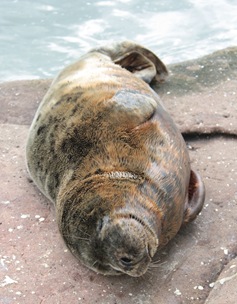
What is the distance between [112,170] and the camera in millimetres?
3598

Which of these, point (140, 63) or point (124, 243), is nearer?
point (124, 243)

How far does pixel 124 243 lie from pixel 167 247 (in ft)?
2.91

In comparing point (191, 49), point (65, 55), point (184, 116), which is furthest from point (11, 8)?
point (184, 116)

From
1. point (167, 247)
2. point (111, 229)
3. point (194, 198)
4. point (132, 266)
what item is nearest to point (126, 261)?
point (132, 266)

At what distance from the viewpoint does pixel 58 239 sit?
4.23 meters

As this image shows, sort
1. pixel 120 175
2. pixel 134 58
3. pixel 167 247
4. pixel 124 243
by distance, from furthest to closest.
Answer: pixel 134 58, pixel 167 247, pixel 120 175, pixel 124 243

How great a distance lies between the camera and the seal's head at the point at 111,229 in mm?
3297

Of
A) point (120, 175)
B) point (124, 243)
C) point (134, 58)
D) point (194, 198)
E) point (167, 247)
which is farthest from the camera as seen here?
point (134, 58)

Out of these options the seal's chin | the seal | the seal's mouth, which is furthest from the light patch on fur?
the seal's mouth

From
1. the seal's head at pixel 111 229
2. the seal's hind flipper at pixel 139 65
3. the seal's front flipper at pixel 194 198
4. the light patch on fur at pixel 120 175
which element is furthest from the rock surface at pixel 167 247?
the light patch on fur at pixel 120 175

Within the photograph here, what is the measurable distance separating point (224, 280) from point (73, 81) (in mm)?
1657

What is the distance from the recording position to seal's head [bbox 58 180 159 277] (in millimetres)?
3297

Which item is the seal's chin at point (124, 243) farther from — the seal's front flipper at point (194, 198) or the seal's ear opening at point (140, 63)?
the seal's ear opening at point (140, 63)

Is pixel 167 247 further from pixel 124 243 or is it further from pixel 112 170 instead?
pixel 124 243
